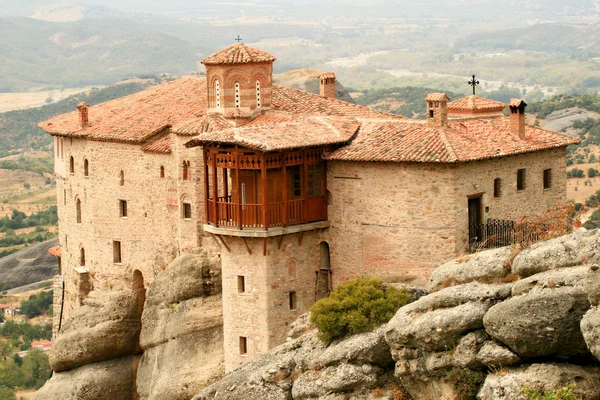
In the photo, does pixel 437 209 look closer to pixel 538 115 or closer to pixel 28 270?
pixel 538 115

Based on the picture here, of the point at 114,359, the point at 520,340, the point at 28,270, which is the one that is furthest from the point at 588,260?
the point at 28,270

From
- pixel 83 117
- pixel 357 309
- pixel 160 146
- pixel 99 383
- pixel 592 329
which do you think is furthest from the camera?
pixel 83 117

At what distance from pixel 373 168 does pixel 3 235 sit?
8856 cm

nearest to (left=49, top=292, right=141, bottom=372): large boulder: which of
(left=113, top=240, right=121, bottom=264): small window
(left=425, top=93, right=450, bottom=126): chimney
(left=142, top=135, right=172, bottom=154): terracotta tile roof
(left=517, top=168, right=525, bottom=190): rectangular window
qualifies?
(left=113, top=240, right=121, bottom=264): small window

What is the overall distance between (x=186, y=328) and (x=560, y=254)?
18.9m

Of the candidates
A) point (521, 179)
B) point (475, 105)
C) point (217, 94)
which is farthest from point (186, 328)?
point (475, 105)

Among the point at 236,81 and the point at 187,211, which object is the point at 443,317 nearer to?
the point at 187,211

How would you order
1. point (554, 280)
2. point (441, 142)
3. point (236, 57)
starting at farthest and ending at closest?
point (236, 57) → point (441, 142) → point (554, 280)

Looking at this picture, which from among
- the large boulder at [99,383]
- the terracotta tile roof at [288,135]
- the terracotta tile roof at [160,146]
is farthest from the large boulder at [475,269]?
the large boulder at [99,383]

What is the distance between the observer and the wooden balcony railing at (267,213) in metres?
40.1

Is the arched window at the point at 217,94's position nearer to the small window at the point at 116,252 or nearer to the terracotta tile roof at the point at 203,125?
the terracotta tile roof at the point at 203,125

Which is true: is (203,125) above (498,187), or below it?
above

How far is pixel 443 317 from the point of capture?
31.2 m

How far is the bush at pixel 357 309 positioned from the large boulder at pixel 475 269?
186cm
